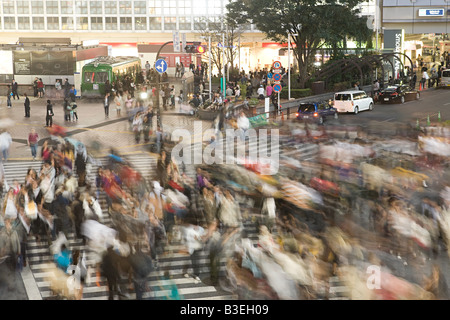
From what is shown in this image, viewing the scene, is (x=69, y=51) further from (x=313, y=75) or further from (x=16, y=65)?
(x=313, y=75)

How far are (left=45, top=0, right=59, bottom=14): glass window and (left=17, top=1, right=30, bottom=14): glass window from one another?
264cm

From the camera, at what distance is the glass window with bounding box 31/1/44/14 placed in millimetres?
93750

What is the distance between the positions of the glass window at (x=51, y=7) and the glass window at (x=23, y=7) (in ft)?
8.65

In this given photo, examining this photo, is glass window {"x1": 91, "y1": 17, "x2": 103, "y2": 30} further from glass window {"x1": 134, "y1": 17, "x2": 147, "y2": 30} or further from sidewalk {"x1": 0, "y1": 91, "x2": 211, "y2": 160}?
sidewalk {"x1": 0, "y1": 91, "x2": 211, "y2": 160}

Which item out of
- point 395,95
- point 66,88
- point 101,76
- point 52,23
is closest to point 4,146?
point 66,88

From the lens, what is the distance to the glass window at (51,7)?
93.8m

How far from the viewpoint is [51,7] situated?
9394 cm

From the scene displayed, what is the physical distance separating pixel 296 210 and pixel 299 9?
3637cm

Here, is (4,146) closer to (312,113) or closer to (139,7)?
(312,113)

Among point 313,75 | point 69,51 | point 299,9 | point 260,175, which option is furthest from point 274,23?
point 260,175

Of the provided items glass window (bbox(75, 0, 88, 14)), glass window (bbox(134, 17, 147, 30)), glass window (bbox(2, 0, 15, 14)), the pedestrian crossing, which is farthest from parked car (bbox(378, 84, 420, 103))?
glass window (bbox(2, 0, 15, 14))

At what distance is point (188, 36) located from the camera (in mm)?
94062

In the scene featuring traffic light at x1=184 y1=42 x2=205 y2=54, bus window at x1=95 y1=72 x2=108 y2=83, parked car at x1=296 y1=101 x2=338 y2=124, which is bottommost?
parked car at x1=296 y1=101 x2=338 y2=124

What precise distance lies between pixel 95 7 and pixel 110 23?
3095 millimetres
